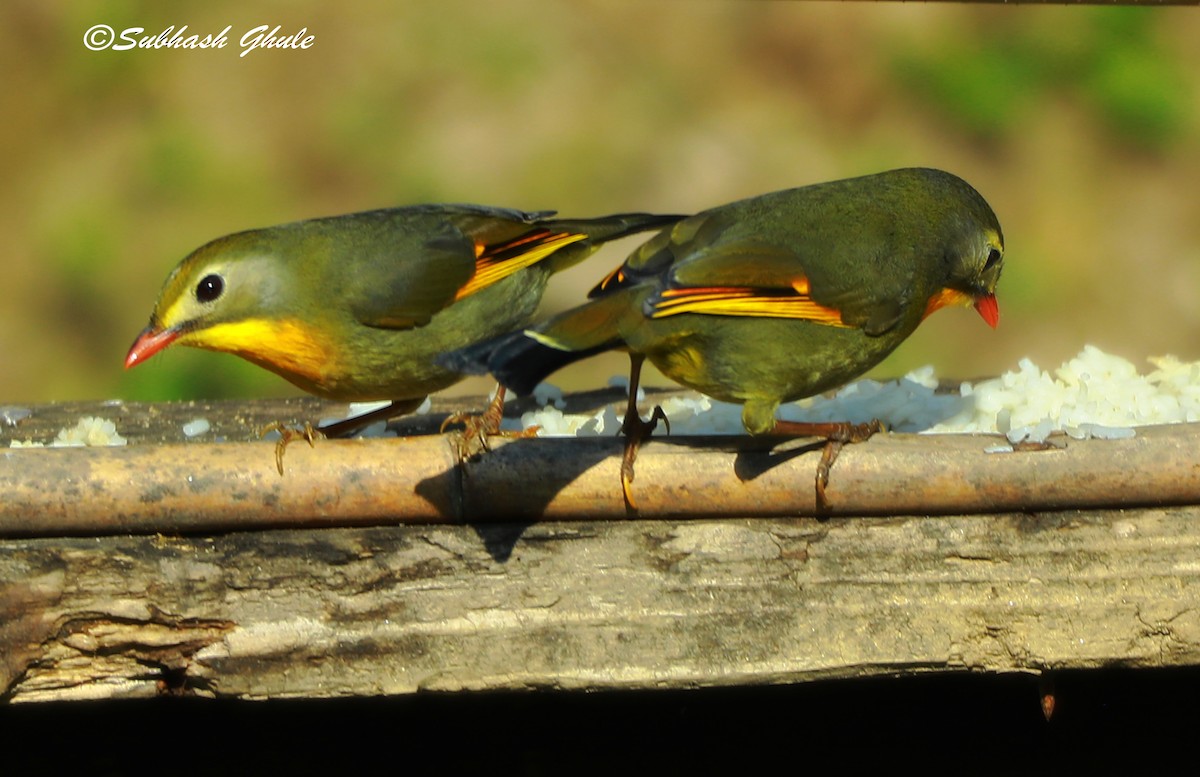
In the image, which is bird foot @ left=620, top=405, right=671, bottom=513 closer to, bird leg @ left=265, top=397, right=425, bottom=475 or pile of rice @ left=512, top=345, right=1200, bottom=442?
pile of rice @ left=512, top=345, right=1200, bottom=442

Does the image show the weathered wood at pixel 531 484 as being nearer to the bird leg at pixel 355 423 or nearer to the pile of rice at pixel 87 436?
the bird leg at pixel 355 423

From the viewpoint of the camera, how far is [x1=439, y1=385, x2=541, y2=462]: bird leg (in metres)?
3.04

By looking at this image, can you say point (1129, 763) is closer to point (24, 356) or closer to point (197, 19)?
point (24, 356)

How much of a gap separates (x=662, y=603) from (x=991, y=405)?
5.48 feet

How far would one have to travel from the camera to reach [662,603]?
3.03 meters

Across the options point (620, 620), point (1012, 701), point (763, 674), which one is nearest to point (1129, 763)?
point (1012, 701)

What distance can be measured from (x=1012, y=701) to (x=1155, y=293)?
16.5ft

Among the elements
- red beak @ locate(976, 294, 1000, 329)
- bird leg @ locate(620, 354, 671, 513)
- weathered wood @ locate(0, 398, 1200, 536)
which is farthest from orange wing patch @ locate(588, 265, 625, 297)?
red beak @ locate(976, 294, 1000, 329)

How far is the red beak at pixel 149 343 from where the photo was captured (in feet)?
12.3

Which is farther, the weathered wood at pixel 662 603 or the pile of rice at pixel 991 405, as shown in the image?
the pile of rice at pixel 991 405

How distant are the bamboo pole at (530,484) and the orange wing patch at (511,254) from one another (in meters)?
1.29

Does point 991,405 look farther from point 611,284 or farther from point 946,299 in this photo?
point 611,284

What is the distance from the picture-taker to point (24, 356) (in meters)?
7.38

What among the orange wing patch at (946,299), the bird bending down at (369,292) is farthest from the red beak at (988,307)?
the bird bending down at (369,292)
